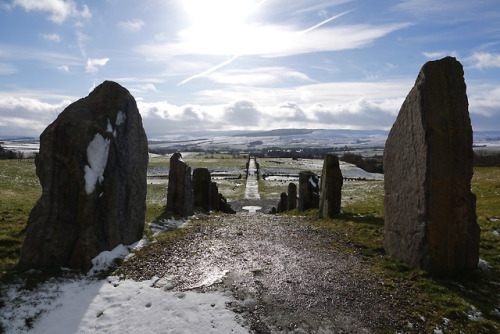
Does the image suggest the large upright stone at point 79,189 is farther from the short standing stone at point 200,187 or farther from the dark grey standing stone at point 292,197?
the dark grey standing stone at point 292,197

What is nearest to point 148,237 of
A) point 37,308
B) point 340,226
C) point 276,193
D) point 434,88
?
point 37,308

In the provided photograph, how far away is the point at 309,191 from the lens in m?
21.6

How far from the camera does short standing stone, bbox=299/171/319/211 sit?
2130 cm

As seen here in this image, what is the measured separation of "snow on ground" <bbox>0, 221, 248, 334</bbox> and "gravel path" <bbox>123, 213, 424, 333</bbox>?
459 millimetres

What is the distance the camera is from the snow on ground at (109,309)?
241 inches

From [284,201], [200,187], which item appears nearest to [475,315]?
[200,187]

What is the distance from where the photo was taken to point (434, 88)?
8227mm

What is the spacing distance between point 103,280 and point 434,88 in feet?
33.5

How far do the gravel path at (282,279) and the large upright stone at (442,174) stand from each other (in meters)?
→ 1.93

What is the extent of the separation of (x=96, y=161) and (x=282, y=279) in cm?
638

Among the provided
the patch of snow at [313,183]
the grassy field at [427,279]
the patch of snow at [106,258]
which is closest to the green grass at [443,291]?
the grassy field at [427,279]

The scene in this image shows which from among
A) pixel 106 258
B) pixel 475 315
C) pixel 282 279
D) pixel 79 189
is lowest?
pixel 282 279

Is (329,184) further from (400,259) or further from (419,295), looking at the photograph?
(419,295)

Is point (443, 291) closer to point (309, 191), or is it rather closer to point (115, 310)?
point (115, 310)
